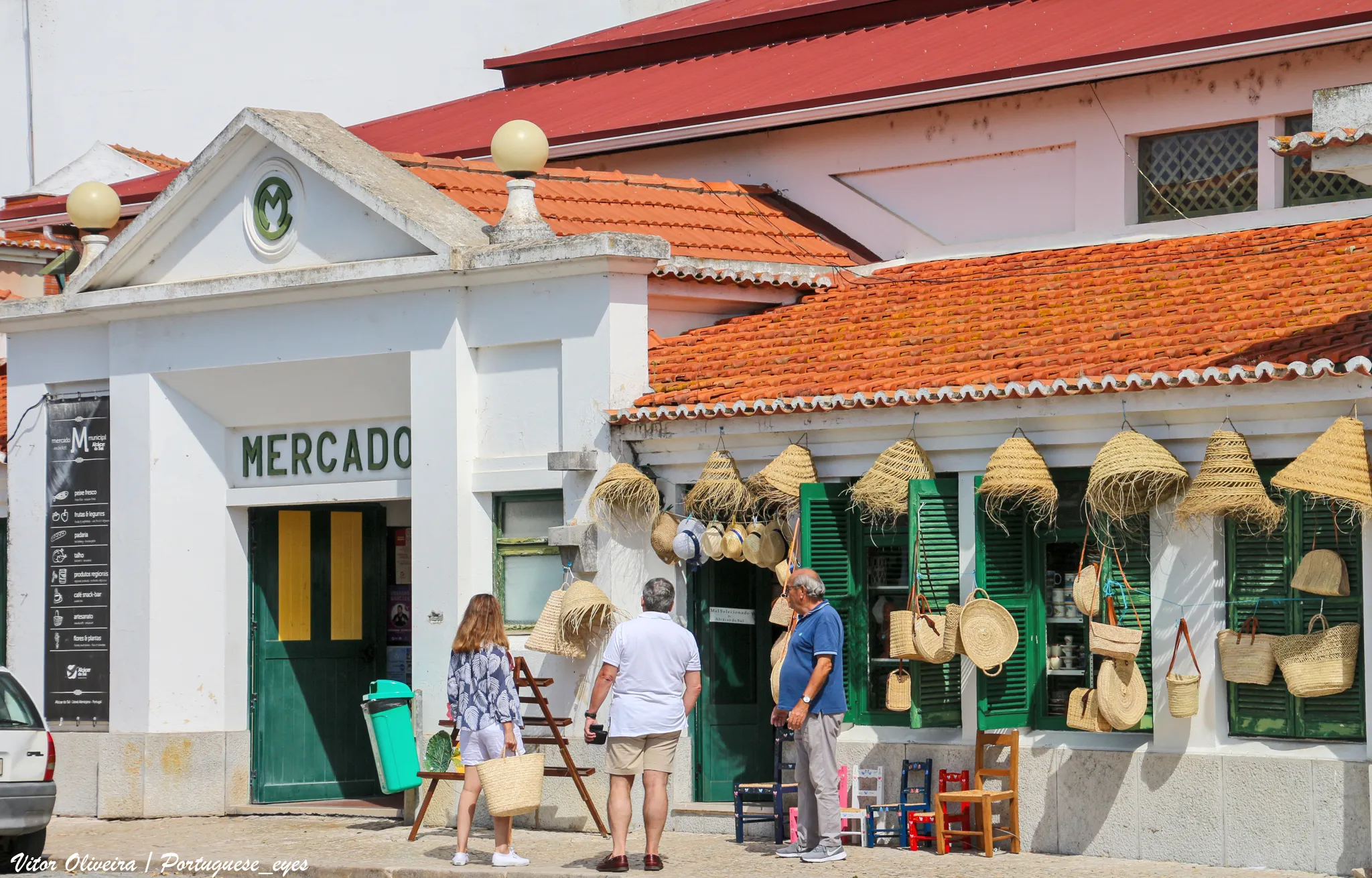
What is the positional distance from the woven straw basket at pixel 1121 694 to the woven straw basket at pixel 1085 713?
0.06 m

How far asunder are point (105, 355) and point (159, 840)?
4603 mm

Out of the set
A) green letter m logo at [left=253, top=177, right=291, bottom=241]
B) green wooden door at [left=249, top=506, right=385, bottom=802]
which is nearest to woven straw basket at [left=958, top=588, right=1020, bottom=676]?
green letter m logo at [left=253, top=177, right=291, bottom=241]

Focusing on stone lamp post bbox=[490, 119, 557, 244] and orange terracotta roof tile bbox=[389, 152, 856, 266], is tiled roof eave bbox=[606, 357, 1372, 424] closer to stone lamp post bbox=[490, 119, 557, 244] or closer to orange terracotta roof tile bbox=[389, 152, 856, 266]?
stone lamp post bbox=[490, 119, 557, 244]

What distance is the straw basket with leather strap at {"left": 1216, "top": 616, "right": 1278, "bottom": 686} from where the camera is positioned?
11.9m

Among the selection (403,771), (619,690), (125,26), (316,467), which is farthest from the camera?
(125,26)

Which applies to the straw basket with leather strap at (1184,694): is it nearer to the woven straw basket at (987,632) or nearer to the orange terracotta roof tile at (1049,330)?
the woven straw basket at (987,632)

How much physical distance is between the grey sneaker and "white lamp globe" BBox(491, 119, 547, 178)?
589cm

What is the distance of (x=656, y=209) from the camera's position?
16844 mm

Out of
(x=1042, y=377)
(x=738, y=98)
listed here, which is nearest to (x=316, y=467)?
(x=738, y=98)

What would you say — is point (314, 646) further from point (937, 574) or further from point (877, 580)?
point (937, 574)

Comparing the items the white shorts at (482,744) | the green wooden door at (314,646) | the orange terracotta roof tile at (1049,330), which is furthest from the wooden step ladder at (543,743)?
the green wooden door at (314,646)

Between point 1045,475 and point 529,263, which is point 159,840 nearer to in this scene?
point 529,263

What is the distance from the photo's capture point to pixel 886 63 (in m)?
18.1

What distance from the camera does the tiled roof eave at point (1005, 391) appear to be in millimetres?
11547
